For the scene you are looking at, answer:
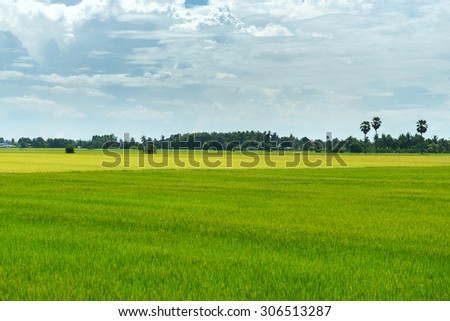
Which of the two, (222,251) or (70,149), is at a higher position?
(70,149)

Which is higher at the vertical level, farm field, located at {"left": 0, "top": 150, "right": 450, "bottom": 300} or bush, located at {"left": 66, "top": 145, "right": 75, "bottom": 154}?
bush, located at {"left": 66, "top": 145, "right": 75, "bottom": 154}

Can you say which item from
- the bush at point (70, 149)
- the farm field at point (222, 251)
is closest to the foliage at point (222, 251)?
the farm field at point (222, 251)

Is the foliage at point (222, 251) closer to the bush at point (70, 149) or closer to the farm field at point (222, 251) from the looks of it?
the farm field at point (222, 251)

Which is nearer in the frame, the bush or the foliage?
the foliage

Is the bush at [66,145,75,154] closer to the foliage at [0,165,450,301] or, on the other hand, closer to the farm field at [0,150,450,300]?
the farm field at [0,150,450,300]

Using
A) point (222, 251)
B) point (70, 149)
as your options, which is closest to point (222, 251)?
point (222, 251)

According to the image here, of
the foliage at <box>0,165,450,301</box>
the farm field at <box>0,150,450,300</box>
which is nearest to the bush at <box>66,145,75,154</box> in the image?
the farm field at <box>0,150,450,300</box>

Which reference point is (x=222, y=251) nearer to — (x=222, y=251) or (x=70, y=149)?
(x=222, y=251)

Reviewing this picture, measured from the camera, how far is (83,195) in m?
29.0

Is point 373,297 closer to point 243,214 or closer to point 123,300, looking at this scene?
point 123,300

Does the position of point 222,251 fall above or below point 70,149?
below

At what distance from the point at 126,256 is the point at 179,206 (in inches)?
442

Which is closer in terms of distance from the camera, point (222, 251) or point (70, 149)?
point (222, 251)
